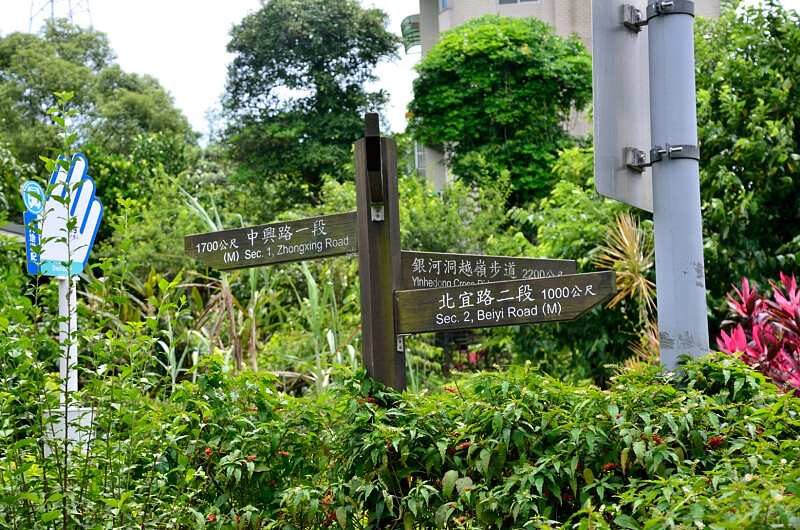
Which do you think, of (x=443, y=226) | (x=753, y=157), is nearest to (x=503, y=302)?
(x=753, y=157)

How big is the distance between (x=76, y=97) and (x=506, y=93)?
23314 millimetres

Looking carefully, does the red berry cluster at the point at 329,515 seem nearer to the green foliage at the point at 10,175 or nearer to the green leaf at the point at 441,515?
the green leaf at the point at 441,515

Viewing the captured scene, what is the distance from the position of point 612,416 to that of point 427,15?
24.1 m

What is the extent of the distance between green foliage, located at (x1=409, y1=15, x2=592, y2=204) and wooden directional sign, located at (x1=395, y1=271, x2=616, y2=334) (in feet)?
58.2

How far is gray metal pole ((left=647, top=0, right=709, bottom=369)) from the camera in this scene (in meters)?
3.28

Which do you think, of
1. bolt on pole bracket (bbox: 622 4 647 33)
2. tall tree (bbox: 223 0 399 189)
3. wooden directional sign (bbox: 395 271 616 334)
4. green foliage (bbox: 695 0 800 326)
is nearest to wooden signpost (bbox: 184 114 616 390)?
wooden directional sign (bbox: 395 271 616 334)

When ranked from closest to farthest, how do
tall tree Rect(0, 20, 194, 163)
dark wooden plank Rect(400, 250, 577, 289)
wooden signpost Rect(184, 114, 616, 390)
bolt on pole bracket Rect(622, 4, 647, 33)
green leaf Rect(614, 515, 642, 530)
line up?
green leaf Rect(614, 515, 642, 530), wooden signpost Rect(184, 114, 616, 390), bolt on pole bracket Rect(622, 4, 647, 33), dark wooden plank Rect(400, 250, 577, 289), tall tree Rect(0, 20, 194, 163)

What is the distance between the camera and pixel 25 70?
119 ft

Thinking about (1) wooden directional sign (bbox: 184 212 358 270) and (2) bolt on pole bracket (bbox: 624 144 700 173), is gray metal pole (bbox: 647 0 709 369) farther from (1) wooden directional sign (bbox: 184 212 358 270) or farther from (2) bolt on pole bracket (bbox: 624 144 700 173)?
(1) wooden directional sign (bbox: 184 212 358 270)

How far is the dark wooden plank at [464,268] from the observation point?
3.80m

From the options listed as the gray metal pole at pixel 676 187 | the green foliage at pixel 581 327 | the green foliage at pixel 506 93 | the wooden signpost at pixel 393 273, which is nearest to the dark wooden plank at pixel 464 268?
the wooden signpost at pixel 393 273

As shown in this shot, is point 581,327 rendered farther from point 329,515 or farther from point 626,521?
point 626,521

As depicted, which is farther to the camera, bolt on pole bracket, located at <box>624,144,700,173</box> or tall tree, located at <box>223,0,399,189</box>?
tall tree, located at <box>223,0,399,189</box>

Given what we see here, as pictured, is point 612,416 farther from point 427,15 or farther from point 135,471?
point 427,15
